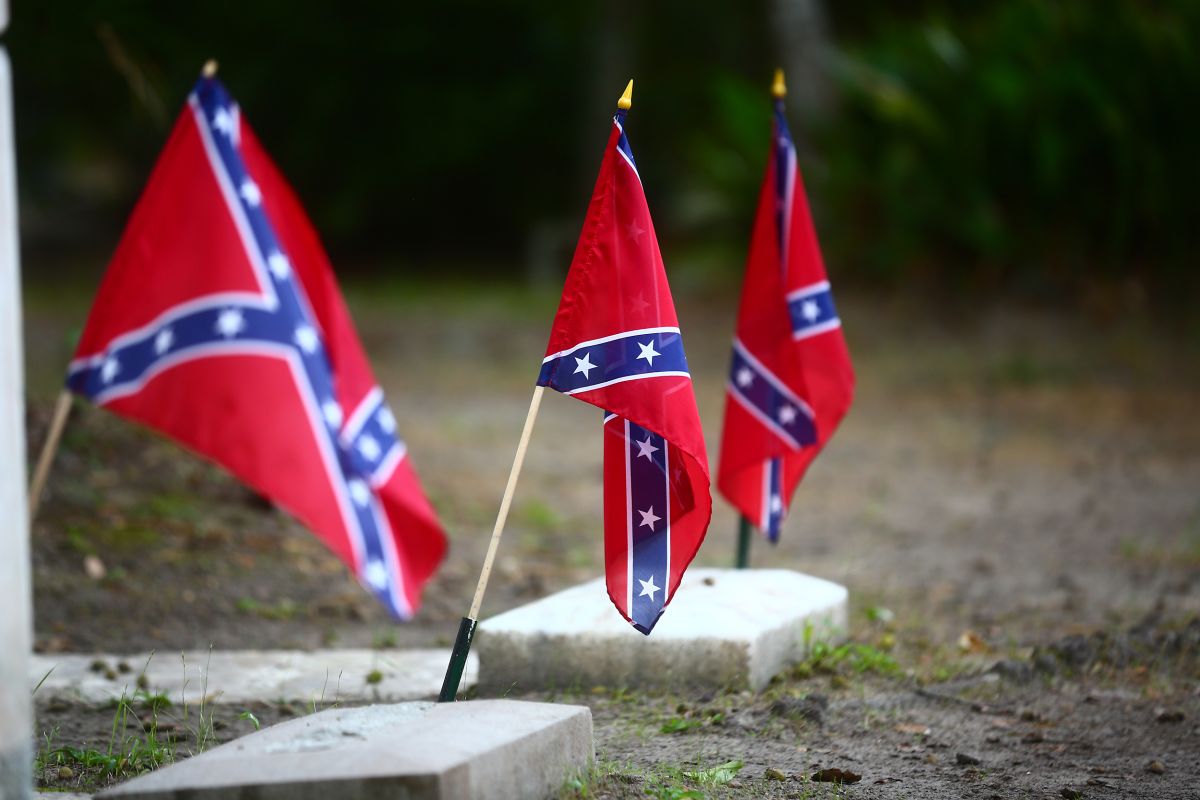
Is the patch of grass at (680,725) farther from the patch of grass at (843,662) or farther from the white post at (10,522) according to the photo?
the white post at (10,522)

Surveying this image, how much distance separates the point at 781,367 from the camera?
17.3 feet

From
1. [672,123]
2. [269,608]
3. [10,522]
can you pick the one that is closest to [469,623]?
[10,522]

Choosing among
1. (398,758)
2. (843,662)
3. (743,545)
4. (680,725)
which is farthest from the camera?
(743,545)

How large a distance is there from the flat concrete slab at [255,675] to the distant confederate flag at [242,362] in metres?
0.32

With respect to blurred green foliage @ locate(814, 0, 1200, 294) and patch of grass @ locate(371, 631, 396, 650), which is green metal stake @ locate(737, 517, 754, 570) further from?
blurred green foliage @ locate(814, 0, 1200, 294)

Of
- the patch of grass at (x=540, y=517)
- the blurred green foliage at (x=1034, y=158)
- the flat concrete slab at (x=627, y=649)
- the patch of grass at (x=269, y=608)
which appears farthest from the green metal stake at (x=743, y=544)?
the blurred green foliage at (x=1034, y=158)

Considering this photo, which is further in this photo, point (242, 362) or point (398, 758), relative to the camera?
point (242, 362)

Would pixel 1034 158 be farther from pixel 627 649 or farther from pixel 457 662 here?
pixel 457 662

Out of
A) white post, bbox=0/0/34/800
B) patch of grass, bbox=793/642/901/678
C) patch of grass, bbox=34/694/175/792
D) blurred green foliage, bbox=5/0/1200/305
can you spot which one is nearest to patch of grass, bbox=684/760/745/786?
patch of grass, bbox=793/642/901/678

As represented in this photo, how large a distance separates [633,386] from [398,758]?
3.97 feet

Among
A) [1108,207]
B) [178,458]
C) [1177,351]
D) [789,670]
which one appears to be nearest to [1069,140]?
[1108,207]

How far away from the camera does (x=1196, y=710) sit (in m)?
4.40

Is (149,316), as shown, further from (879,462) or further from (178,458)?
(879,462)

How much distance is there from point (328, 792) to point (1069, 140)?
1125 cm
